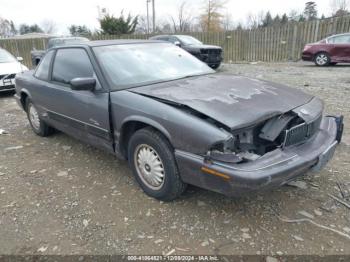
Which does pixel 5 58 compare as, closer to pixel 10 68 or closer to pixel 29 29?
pixel 10 68

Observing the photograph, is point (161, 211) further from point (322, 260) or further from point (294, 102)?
point (294, 102)

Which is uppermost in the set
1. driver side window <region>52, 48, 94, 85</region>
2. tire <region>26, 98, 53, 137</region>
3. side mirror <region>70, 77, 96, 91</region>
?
driver side window <region>52, 48, 94, 85</region>

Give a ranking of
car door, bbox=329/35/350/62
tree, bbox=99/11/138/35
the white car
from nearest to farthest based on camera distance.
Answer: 1. the white car
2. car door, bbox=329/35/350/62
3. tree, bbox=99/11/138/35

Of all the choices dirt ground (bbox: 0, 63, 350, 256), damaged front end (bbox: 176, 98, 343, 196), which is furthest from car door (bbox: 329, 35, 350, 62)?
damaged front end (bbox: 176, 98, 343, 196)

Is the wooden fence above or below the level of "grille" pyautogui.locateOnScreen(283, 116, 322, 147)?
above

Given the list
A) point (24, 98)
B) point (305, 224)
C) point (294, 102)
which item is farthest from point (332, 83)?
point (24, 98)

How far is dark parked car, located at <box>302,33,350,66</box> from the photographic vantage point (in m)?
12.3

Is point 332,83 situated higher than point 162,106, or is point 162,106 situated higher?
point 162,106

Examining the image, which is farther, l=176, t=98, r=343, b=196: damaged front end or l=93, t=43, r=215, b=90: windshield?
l=93, t=43, r=215, b=90: windshield

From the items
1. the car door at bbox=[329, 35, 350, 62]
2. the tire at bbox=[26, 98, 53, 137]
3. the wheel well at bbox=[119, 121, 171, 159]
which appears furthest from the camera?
the car door at bbox=[329, 35, 350, 62]

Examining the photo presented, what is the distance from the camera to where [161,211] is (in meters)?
3.01

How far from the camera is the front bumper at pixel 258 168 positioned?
2354mm

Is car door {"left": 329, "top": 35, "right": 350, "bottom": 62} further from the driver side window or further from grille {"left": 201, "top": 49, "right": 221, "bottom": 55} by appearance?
the driver side window

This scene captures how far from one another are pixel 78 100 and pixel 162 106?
141 cm
